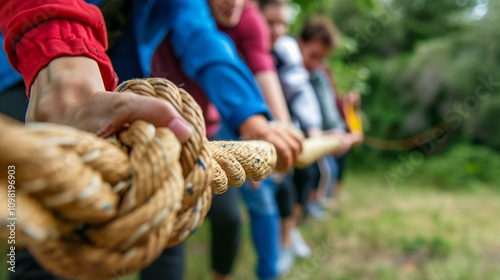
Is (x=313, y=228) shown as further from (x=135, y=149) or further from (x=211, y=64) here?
(x=135, y=149)

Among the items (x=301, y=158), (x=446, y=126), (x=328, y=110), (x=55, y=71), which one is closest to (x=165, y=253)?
(x=301, y=158)

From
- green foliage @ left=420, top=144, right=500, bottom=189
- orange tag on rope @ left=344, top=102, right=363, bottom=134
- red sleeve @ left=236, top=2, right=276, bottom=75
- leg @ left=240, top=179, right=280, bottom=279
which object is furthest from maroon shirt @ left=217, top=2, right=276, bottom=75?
green foliage @ left=420, top=144, right=500, bottom=189

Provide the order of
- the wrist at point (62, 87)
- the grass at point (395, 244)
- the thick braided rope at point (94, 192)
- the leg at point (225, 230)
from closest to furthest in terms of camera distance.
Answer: the thick braided rope at point (94, 192), the wrist at point (62, 87), the leg at point (225, 230), the grass at point (395, 244)

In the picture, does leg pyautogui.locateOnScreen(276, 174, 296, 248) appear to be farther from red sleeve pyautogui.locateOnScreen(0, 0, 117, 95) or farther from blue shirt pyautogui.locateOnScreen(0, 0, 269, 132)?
red sleeve pyautogui.locateOnScreen(0, 0, 117, 95)

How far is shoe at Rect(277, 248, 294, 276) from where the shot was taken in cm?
171

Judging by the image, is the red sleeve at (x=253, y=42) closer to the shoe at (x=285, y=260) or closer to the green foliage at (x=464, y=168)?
the shoe at (x=285, y=260)

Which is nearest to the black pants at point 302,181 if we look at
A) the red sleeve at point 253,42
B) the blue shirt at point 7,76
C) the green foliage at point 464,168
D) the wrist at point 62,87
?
the red sleeve at point 253,42

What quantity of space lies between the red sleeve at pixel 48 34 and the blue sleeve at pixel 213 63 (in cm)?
33

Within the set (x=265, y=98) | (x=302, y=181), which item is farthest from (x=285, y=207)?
(x=265, y=98)

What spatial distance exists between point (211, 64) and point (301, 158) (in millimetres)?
241

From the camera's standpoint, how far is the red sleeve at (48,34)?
1.24 feet

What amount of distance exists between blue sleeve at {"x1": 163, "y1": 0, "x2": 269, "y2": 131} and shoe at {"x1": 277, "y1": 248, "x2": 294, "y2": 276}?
3.39 feet

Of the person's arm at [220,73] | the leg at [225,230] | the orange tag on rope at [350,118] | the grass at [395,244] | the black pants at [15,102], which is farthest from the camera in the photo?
the orange tag on rope at [350,118]

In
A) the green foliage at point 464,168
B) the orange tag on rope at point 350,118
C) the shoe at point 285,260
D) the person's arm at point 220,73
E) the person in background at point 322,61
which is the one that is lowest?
the green foliage at point 464,168
